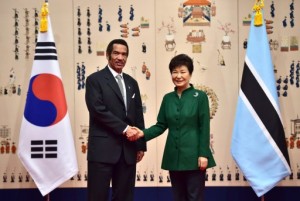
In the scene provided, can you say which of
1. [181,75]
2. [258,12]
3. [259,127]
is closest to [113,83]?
[181,75]

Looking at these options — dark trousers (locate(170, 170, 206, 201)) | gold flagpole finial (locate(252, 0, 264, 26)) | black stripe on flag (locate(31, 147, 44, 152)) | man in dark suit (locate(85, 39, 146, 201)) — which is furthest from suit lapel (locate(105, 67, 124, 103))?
gold flagpole finial (locate(252, 0, 264, 26))

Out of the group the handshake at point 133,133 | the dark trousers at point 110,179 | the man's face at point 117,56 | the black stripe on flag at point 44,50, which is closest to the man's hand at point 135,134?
the handshake at point 133,133

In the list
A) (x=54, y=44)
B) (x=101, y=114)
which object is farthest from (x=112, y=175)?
(x=54, y=44)

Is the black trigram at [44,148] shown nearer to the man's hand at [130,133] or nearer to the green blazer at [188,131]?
the man's hand at [130,133]

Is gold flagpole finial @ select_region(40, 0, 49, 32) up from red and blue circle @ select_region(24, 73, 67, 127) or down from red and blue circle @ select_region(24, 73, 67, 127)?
up

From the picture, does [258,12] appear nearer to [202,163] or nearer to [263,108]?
[263,108]

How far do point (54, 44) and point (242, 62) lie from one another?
186cm

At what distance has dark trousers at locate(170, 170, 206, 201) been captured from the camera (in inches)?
102

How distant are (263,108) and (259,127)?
174 mm

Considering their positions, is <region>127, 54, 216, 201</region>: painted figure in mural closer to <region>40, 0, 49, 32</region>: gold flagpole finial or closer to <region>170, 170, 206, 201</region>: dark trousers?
<region>170, 170, 206, 201</region>: dark trousers

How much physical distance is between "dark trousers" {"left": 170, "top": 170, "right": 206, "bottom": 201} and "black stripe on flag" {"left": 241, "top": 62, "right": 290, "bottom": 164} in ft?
3.23

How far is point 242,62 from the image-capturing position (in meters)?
3.75

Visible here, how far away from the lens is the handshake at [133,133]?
2744 millimetres

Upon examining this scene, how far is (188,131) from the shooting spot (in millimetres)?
2625
